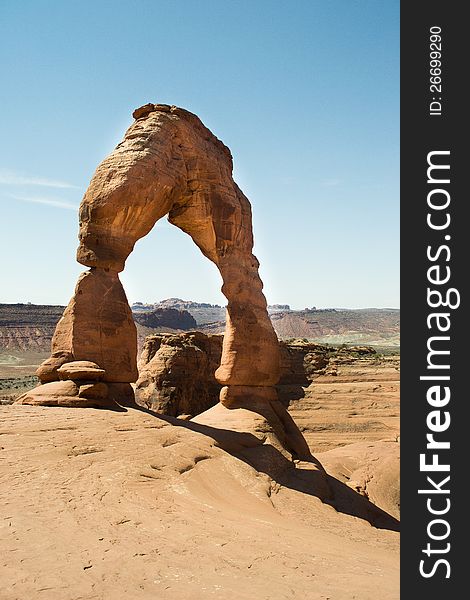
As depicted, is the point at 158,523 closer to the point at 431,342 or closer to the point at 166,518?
the point at 166,518

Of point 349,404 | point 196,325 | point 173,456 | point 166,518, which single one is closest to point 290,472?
point 173,456

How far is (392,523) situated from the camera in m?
10.6

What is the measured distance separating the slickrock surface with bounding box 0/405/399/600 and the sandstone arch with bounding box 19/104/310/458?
159 centimetres

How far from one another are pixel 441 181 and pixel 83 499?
451cm

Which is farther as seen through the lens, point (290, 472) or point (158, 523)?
point (290, 472)

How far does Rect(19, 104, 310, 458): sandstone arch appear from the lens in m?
10.2

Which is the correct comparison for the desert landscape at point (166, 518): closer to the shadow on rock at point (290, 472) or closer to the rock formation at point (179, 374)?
the shadow on rock at point (290, 472)

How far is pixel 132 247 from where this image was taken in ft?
37.6

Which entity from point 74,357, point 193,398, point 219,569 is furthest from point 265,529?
point 193,398

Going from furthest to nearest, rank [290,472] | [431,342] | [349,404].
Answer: [349,404]
[290,472]
[431,342]

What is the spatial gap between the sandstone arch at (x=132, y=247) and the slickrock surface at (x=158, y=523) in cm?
159

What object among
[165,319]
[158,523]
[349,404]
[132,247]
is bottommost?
[349,404]

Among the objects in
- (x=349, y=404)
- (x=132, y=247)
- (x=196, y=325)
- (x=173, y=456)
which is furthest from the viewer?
(x=196, y=325)

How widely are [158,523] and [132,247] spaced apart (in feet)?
24.4
